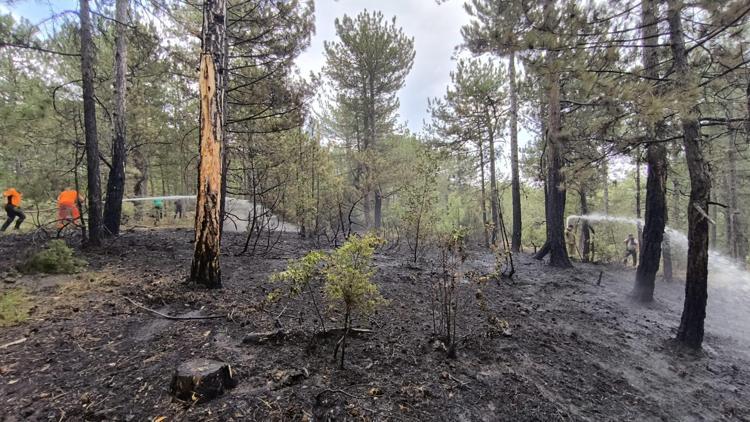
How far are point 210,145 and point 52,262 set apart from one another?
3091 millimetres

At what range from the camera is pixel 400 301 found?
502 centimetres

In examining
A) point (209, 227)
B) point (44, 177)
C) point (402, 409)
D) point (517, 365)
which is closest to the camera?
point (402, 409)

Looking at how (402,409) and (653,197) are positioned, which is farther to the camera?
(653,197)

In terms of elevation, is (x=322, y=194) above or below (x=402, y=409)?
above

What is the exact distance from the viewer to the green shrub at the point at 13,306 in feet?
11.0

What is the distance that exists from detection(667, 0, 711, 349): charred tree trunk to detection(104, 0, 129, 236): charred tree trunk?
10.1m

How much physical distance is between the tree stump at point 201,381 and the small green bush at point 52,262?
3.95 metres

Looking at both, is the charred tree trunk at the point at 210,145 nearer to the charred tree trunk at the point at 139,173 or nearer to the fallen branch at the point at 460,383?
the fallen branch at the point at 460,383

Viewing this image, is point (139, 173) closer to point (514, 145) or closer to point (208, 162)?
point (208, 162)

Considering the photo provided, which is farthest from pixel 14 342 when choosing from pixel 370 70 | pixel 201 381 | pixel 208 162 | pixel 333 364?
pixel 370 70

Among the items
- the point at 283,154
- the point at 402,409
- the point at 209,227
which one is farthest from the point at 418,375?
the point at 283,154

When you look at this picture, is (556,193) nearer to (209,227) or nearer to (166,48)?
(209,227)

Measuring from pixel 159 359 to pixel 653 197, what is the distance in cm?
848

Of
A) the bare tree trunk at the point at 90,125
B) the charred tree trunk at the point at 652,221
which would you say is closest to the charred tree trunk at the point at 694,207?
the charred tree trunk at the point at 652,221
